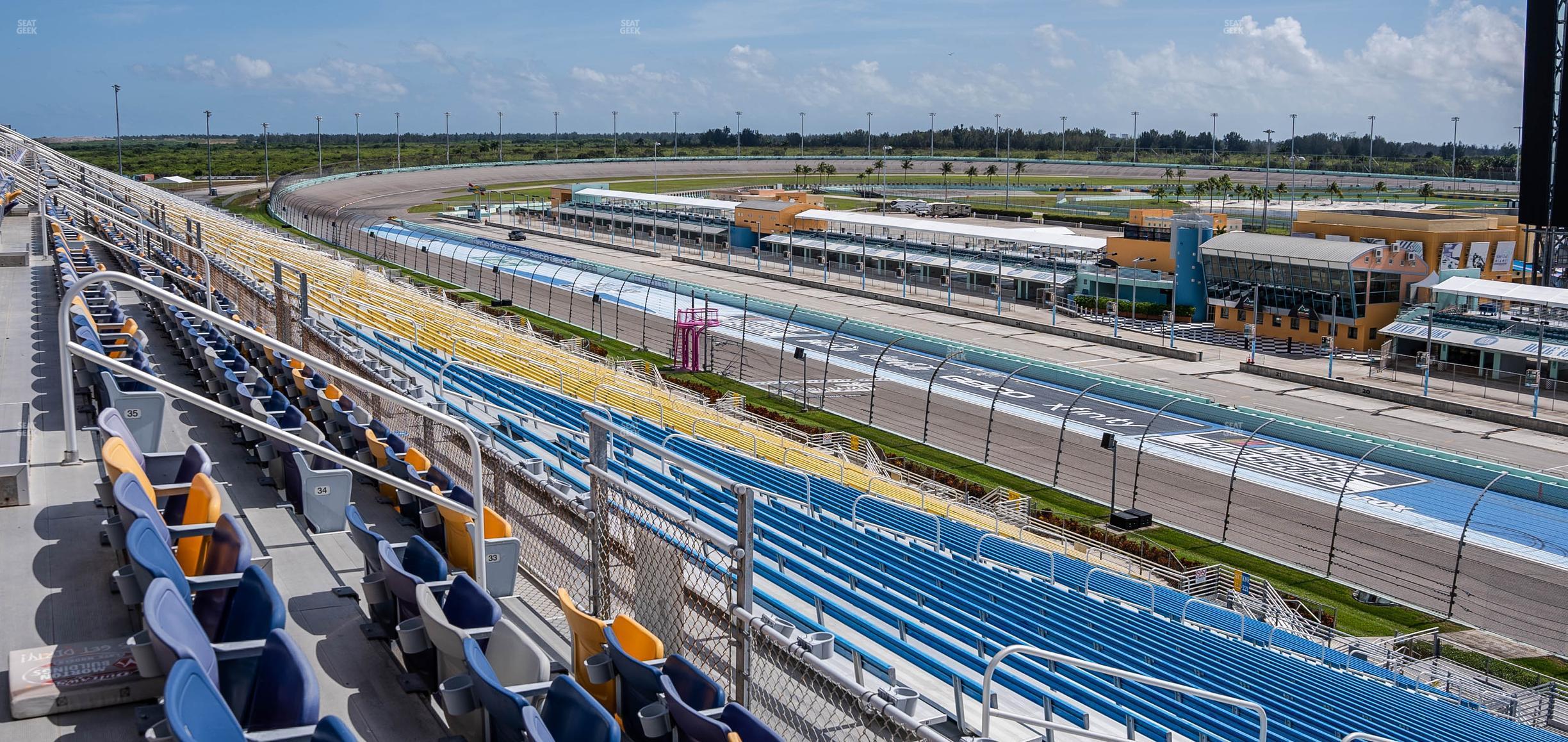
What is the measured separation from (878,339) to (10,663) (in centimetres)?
3051

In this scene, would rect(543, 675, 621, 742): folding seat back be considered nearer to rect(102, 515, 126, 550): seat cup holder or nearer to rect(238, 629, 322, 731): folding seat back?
rect(238, 629, 322, 731): folding seat back

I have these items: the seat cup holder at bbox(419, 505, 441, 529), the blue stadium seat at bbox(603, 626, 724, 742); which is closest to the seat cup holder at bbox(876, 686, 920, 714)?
the blue stadium seat at bbox(603, 626, 724, 742)

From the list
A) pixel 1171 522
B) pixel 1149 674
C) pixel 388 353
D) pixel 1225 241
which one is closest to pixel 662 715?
pixel 1149 674

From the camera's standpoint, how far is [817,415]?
111ft

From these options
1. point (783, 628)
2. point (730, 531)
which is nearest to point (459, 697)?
point (783, 628)

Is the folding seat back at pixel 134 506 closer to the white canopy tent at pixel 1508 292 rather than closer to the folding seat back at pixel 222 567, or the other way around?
the folding seat back at pixel 222 567

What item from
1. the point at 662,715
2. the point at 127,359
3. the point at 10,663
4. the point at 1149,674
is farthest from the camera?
the point at 1149,674

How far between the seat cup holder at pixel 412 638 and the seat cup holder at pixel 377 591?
0.78 m

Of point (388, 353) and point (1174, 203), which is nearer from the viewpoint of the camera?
point (388, 353)

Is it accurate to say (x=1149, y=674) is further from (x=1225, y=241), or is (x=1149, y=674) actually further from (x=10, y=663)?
(x=1225, y=241)

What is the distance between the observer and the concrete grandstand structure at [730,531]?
6.91 metres

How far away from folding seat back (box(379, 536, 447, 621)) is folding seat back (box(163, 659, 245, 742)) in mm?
1817

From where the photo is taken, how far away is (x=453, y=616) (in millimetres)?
7105

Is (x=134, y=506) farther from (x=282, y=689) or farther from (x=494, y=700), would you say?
(x=494, y=700)
